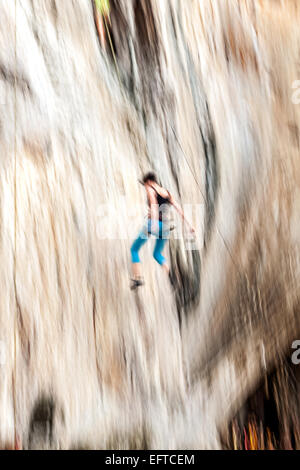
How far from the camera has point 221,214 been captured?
1.88 meters

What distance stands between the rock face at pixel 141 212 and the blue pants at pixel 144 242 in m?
0.03

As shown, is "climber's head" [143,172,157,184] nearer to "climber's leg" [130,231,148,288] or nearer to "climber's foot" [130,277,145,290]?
"climber's leg" [130,231,148,288]

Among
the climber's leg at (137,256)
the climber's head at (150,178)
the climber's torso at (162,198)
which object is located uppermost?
the climber's head at (150,178)

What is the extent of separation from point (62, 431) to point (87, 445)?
0.10 m

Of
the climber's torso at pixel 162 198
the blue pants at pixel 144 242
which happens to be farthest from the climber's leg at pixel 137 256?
the climber's torso at pixel 162 198

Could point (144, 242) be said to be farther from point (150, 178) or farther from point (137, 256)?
point (150, 178)

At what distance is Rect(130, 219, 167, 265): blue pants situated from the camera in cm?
187

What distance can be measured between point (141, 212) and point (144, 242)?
0.11 metres

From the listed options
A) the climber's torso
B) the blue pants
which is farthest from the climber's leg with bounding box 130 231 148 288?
the climber's torso

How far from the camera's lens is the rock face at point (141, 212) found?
181 centimetres

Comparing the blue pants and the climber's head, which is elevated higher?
the climber's head

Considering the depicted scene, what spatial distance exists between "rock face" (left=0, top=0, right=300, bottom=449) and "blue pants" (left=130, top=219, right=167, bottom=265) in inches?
1.1

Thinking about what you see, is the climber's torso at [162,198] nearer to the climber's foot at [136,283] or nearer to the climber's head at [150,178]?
the climber's head at [150,178]

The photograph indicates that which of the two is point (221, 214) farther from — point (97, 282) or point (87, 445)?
point (87, 445)
